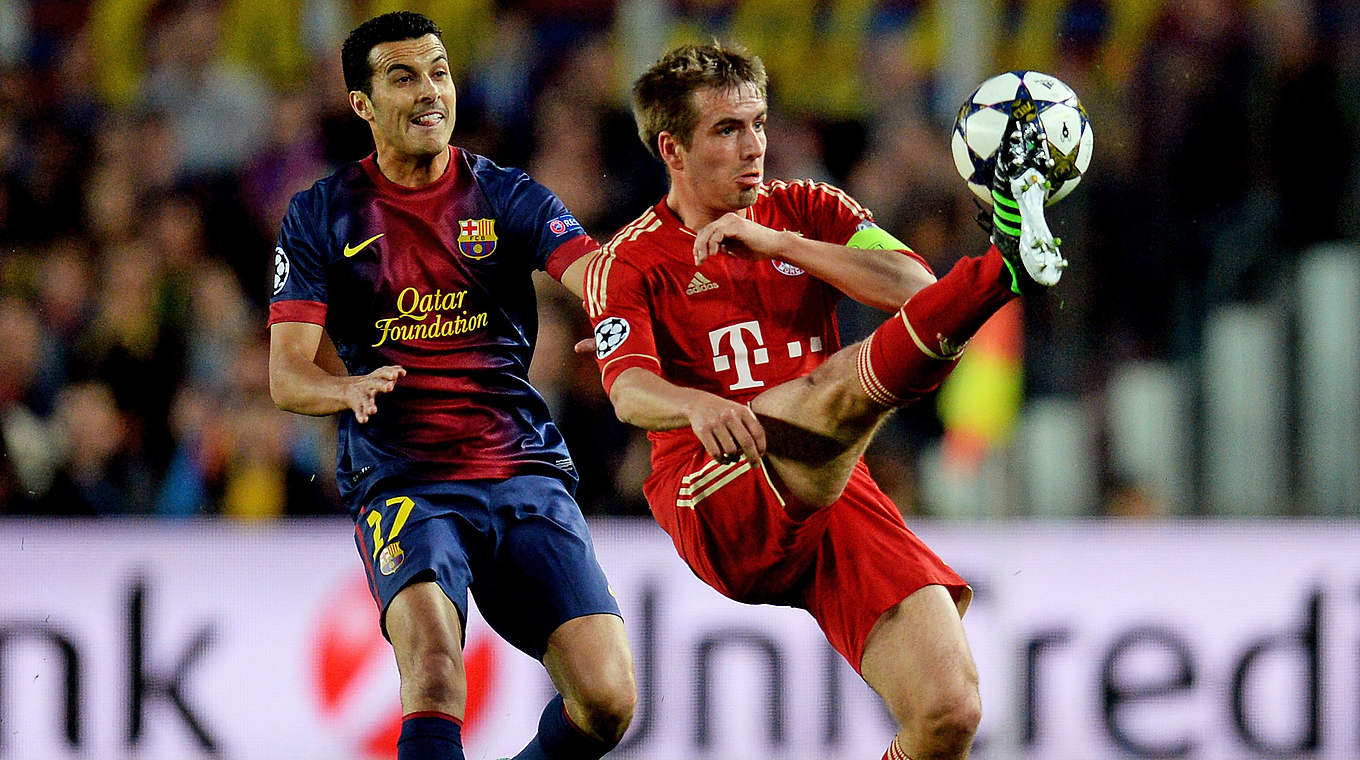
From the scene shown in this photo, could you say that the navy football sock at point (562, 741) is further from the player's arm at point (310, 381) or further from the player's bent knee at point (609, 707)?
the player's arm at point (310, 381)

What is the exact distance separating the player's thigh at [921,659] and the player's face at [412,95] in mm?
1625

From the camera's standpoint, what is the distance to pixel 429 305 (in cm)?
430

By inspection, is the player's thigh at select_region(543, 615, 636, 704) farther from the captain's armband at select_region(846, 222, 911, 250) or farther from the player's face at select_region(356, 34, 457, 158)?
the player's face at select_region(356, 34, 457, 158)

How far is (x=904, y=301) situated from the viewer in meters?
4.12

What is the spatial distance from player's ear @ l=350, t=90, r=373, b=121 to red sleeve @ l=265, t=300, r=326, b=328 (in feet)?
1.63

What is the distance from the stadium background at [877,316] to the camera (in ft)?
22.2

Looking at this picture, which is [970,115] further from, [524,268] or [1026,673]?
[1026,673]

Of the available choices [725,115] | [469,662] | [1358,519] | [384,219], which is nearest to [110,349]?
[469,662]

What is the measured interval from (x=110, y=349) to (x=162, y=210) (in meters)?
0.77

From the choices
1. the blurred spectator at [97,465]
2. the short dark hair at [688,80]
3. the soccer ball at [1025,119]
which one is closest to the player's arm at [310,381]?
the short dark hair at [688,80]

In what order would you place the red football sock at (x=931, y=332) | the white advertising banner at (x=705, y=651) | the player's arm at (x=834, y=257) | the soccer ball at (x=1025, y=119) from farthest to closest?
the white advertising banner at (x=705, y=651) → the player's arm at (x=834, y=257) → the soccer ball at (x=1025, y=119) → the red football sock at (x=931, y=332)

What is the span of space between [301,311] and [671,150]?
39.7 inches

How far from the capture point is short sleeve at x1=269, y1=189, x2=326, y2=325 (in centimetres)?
428

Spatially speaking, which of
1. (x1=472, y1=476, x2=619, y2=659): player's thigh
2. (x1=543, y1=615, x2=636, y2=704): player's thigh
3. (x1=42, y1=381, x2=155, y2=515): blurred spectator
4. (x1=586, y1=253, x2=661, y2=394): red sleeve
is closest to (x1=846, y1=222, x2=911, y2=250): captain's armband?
(x1=586, y1=253, x2=661, y2=394): red sleeve
